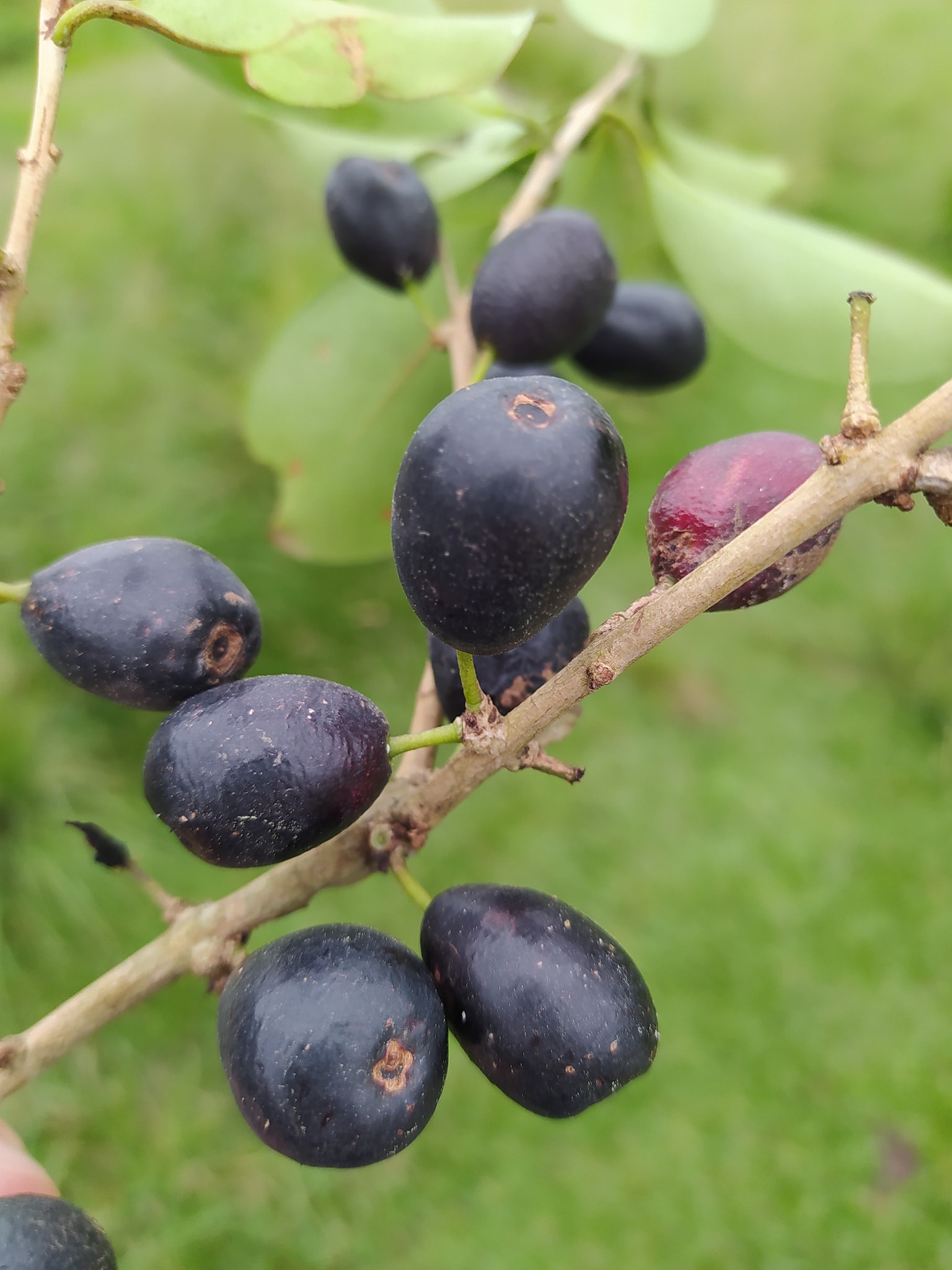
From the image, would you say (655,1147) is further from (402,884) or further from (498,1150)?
(402,884)

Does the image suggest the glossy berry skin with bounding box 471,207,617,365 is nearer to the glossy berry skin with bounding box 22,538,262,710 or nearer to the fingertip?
the glossy berry skin with bounding box 22,538,262,710

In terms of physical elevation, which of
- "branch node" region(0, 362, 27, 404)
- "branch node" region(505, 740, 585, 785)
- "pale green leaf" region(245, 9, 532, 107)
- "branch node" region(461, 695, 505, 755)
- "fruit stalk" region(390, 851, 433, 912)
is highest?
"pale green leaf" region(245, 9, 532, 107)

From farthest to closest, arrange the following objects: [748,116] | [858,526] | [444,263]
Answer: [748,116]
[858,526]
[444,263]

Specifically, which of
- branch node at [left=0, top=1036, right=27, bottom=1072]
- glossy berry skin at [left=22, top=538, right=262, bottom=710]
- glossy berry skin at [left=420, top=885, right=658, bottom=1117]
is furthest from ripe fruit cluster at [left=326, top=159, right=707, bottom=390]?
branch node at [left=0, top=1036, right=27, bottom=1072]

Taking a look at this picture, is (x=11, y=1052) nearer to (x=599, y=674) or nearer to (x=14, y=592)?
(x=14, y=592)

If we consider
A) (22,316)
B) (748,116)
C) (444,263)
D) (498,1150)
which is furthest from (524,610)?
(748,116)
